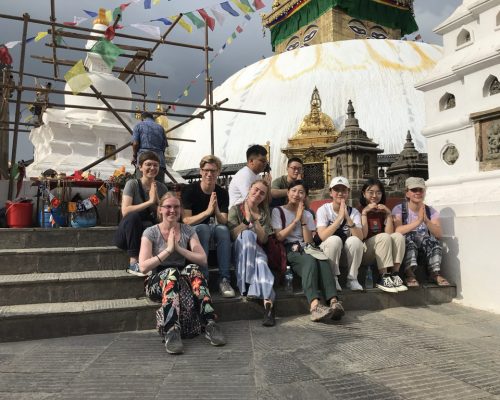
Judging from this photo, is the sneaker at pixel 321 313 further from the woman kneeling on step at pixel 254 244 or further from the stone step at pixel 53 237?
the stone step at pixel 53 237

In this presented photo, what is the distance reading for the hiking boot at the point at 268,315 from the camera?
3.56 meters

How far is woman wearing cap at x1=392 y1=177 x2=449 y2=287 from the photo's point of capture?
14.9 ft

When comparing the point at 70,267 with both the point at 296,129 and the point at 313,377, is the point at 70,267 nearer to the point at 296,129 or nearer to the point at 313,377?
the point at 313,377

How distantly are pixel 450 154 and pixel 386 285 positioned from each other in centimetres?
212

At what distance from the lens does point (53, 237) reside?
15.2 feet

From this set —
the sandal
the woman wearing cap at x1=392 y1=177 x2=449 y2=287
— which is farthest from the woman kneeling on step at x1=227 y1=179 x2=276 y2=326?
the sandal

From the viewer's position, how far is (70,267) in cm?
414

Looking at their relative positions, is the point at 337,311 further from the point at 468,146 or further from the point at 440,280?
the point at 468,146

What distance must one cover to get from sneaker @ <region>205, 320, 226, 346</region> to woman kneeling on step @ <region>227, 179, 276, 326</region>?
0.56 metres

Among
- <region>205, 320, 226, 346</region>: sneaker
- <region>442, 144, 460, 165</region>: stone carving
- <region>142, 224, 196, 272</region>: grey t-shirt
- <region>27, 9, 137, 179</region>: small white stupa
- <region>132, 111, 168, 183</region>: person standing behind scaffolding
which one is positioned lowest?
<region>205, 320, 226, 346</region>: sneaker

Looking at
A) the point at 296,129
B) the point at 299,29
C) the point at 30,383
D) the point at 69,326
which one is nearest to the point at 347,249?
the point at 69,326

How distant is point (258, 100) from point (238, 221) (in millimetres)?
18863

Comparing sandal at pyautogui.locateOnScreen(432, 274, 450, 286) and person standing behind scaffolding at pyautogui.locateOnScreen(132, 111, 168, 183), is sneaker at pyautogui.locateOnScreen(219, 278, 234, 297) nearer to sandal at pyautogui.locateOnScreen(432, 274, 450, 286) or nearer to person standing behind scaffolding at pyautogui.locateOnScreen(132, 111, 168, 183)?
sandal at pyautogui.locateOnScreen(432, 274, 450, 286)

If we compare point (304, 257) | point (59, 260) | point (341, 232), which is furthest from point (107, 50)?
point (304, 257)
